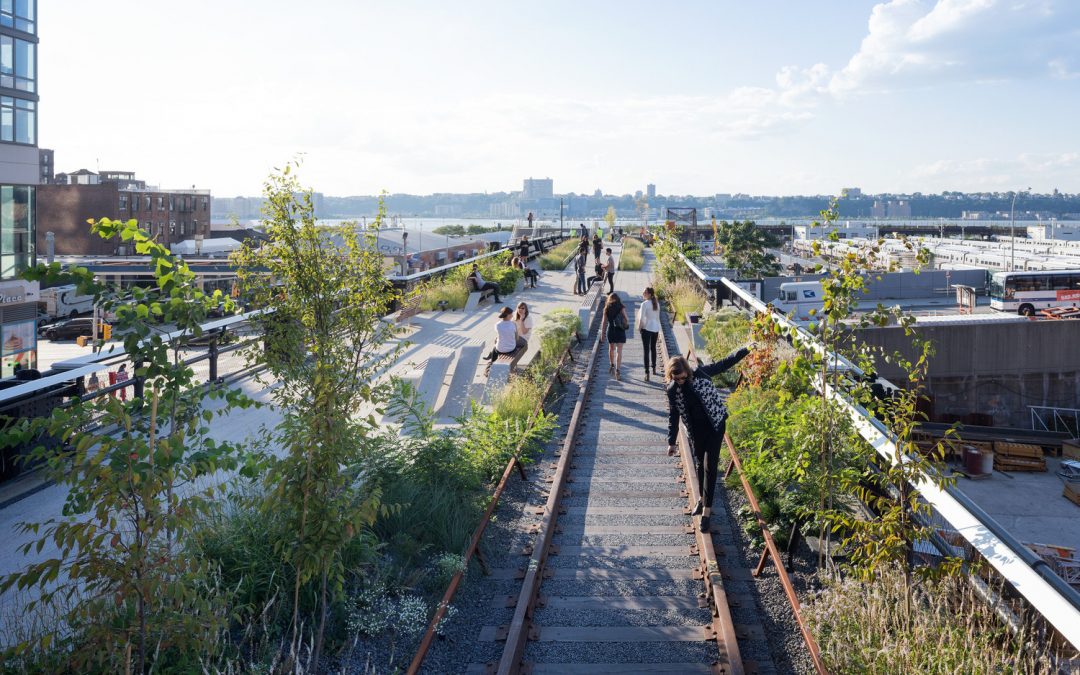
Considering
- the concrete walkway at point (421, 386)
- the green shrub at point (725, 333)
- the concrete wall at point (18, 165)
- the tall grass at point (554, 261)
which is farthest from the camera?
the tall grass at point (554, 261)

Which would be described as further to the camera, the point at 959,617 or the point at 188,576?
the point at 959,617

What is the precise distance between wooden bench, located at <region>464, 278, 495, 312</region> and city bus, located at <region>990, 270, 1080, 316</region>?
114ft

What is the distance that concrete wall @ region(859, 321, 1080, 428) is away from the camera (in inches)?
1308

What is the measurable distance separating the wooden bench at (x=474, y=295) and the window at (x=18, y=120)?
1755 cm

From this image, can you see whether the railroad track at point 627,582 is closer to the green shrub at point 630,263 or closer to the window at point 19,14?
the window at point 19,14

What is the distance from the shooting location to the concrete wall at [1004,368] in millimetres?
33219

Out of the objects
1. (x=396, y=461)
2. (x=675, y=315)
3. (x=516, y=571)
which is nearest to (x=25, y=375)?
(x=396, y=461)

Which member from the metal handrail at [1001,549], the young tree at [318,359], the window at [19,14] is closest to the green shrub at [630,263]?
the window at [19,14]

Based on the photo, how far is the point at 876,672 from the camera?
5.34m

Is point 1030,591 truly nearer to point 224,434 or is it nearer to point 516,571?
point 516,571

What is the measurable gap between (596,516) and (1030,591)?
4672 millimetres

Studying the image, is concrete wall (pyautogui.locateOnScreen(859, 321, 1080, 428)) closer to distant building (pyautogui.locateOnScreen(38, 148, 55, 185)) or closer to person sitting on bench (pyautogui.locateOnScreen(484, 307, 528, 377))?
person sitting on bench (pyautogui.locateOnScreen(484, 307, 528, 377))

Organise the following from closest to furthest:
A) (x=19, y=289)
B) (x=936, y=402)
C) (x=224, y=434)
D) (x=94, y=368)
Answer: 1. (x=94, y=368)
2. (x=224, y=434)
3. (x=19, y=289)
4. (x=936, y=402)

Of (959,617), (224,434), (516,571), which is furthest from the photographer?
(224,434)
